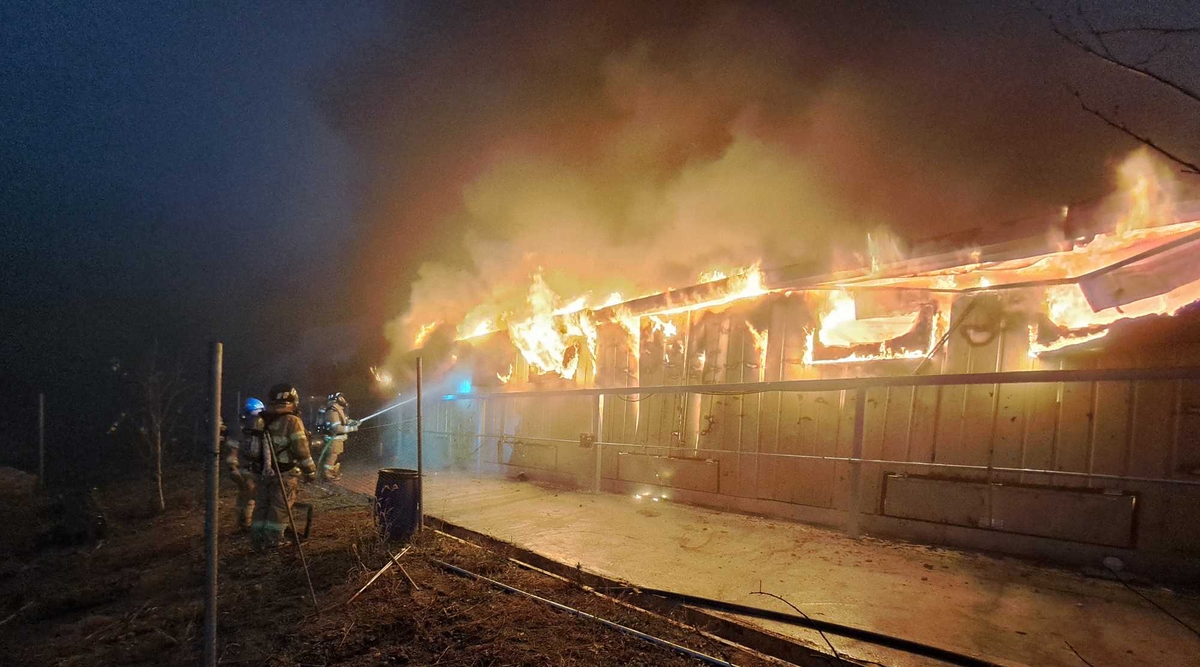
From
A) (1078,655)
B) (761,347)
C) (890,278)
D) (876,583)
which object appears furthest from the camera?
(761,347)

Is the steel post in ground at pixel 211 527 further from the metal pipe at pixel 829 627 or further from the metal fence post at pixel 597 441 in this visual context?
the metal fence post at pixel 597 441

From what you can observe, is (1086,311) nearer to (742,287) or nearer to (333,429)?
(742,287)

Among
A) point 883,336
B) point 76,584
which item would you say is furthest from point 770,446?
point 76,584

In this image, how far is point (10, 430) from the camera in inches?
829

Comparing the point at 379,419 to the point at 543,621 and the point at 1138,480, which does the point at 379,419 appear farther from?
the point at 1138,480

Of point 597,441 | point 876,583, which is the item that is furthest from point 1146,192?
point 597,441

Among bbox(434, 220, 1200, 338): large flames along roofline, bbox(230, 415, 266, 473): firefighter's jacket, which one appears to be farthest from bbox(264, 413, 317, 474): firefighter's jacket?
bbox(434, 220, 1200, 338): large flames along roofline

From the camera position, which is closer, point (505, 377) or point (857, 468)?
point (857, 468)

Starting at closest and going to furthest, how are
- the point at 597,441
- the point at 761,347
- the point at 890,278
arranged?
the point at 890,278 < the point at 761,347 < the point at 597,441

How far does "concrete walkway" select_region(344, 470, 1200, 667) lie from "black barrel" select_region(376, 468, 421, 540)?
0.96 metres

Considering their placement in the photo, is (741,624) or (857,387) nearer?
(741,624)

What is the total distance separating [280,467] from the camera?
22.0 feet

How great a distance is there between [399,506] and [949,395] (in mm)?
6809

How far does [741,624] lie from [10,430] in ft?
102
